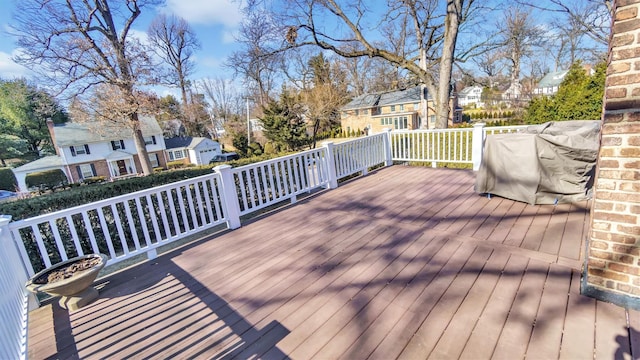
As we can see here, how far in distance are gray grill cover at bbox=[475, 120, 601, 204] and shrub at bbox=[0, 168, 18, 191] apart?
2944cm

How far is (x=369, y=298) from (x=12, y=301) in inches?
99.0

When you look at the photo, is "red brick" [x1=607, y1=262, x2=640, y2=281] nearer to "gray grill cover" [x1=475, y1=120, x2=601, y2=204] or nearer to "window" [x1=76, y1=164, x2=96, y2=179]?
"gray grill cover" [x1=475, y1=120, x2=601, y2=204]

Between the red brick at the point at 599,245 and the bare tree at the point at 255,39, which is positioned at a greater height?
the bare tree at the point at 255,39

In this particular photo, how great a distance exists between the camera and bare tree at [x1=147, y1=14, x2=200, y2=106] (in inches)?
765

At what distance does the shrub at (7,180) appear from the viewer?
779 inches

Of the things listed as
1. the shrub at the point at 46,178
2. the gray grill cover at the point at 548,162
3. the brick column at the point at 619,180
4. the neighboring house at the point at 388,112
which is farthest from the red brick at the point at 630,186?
the shrub at the point at 46,178

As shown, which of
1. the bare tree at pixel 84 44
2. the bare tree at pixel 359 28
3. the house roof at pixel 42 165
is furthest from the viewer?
the house roof at pixel 42 165

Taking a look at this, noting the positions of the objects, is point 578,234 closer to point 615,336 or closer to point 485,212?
point 485,212

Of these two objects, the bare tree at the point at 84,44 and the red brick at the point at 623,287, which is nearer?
the red brick at the point at 623,287

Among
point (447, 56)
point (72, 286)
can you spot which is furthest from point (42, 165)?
point (447, 56)

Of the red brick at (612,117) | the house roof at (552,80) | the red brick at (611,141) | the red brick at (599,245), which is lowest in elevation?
the red brick at (599,245)

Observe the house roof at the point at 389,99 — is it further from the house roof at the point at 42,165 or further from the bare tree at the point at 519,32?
the house roof at the point at 42,165

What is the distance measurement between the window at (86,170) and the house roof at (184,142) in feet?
19.8

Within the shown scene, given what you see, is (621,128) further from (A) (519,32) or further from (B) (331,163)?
(A) (519,32)
